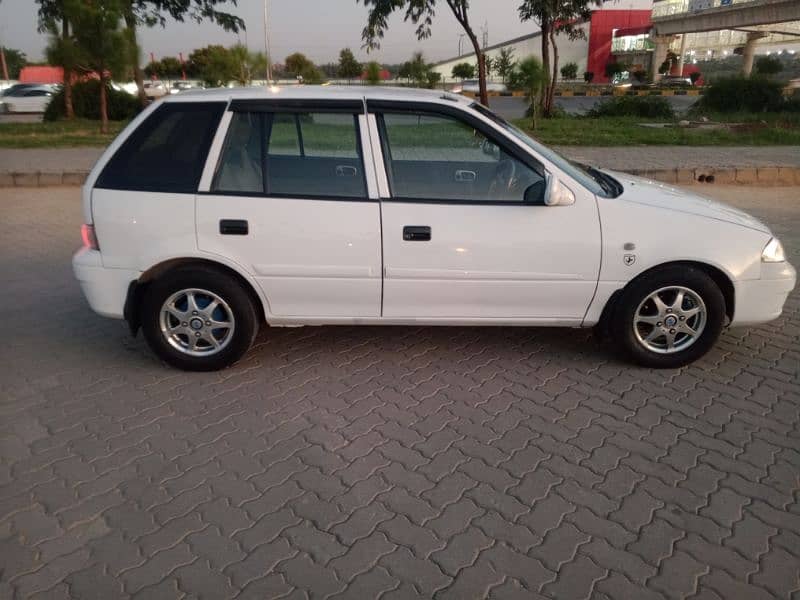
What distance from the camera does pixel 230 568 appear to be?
8.75 ft

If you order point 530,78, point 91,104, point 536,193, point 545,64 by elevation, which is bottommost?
Result: point 536,193

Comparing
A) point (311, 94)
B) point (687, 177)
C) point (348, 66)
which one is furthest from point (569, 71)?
point (311, 94)

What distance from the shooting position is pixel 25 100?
A: 3045 cm

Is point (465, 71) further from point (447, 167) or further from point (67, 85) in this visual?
point (447, 167)

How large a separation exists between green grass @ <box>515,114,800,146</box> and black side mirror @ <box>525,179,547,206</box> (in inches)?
464

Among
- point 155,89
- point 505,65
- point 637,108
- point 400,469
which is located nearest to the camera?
point 400,469

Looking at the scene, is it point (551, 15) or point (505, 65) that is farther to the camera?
point (505, 65)

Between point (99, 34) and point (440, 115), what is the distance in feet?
49.2

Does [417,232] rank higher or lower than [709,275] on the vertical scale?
higher

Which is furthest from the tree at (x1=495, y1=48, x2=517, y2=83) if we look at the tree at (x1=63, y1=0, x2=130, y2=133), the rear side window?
the rear side window

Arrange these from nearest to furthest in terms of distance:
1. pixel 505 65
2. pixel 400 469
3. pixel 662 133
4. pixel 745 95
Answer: pixel 400 469
pixel 662 133
pixel 745 95
pixel 505 65

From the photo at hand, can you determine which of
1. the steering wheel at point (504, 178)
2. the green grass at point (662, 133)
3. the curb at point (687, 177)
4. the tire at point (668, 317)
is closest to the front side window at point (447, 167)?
the steering wheel at point (504, 178)

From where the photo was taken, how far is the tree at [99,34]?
1577cm

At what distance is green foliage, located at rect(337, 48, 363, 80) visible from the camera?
47031 millimetres
